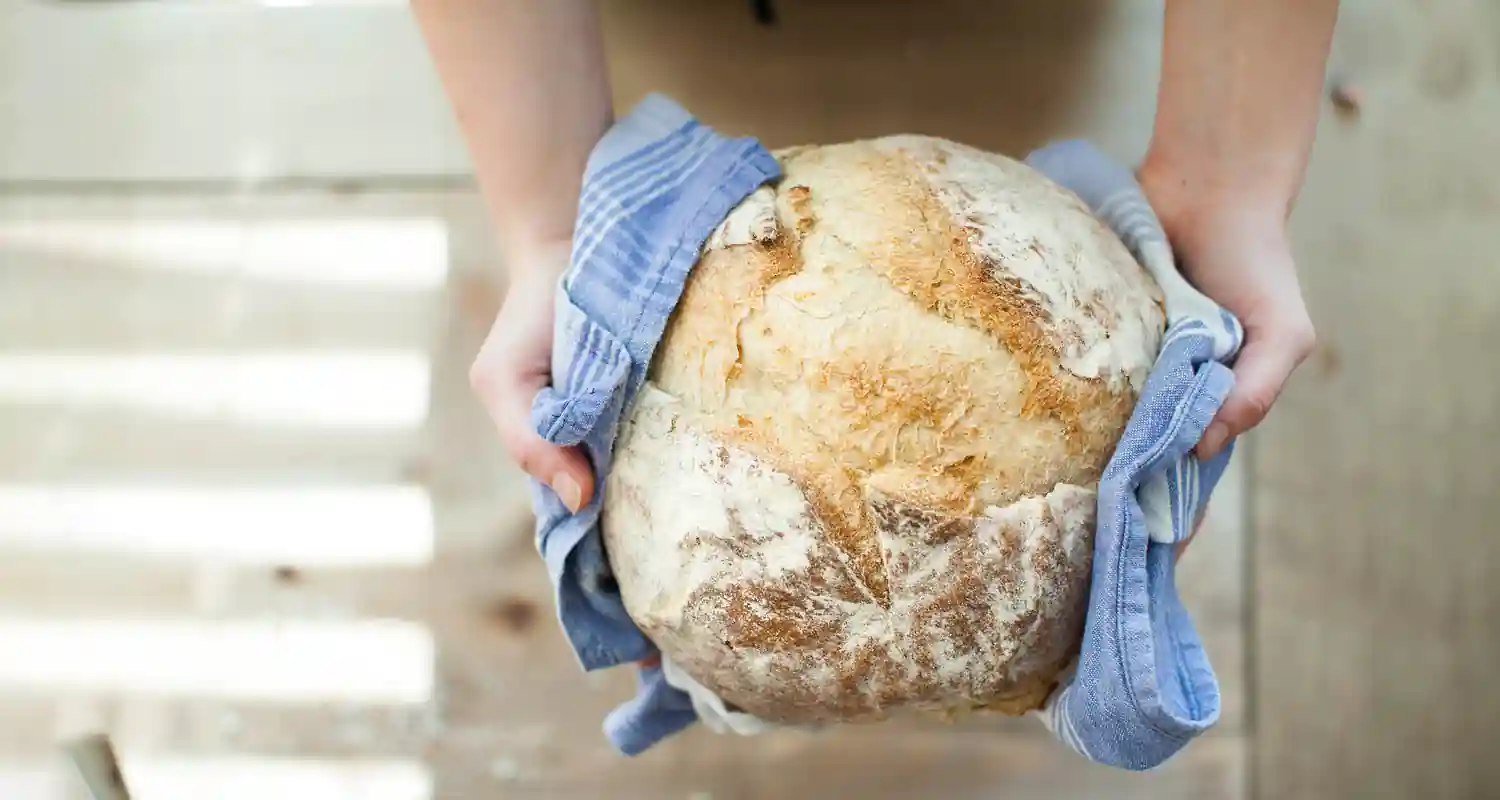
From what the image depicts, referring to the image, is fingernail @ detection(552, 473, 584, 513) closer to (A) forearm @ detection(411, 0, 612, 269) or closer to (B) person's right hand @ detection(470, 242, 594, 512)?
(B) person's right hand @ detection(470, 242, 594, 512)

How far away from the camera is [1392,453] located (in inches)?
42.9

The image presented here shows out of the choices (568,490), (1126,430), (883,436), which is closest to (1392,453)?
(1126,430)

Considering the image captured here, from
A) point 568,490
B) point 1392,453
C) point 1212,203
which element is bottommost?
point 1392,453

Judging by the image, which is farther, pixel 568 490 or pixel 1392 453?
pixel 1392 453

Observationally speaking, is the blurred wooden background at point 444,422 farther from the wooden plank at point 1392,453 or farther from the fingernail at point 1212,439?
the fingernail at point 1212,439

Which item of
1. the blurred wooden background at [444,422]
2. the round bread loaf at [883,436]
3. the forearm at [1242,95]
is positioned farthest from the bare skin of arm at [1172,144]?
the blurred wooden background at [444,422]

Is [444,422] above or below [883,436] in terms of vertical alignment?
below

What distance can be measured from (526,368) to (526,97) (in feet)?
0.61

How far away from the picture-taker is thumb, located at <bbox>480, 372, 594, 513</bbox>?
706 millimetres

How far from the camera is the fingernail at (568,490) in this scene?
0.70m

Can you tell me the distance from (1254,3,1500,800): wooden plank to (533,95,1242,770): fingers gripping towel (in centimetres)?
43

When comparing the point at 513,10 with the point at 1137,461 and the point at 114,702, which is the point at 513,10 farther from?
the point at 114,702

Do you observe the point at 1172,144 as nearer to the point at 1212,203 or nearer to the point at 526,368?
the point at 1212,203

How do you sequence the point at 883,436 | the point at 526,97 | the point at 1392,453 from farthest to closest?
1. the point at 1392,453
2. the point at 526,97
3. the point at 883,436
